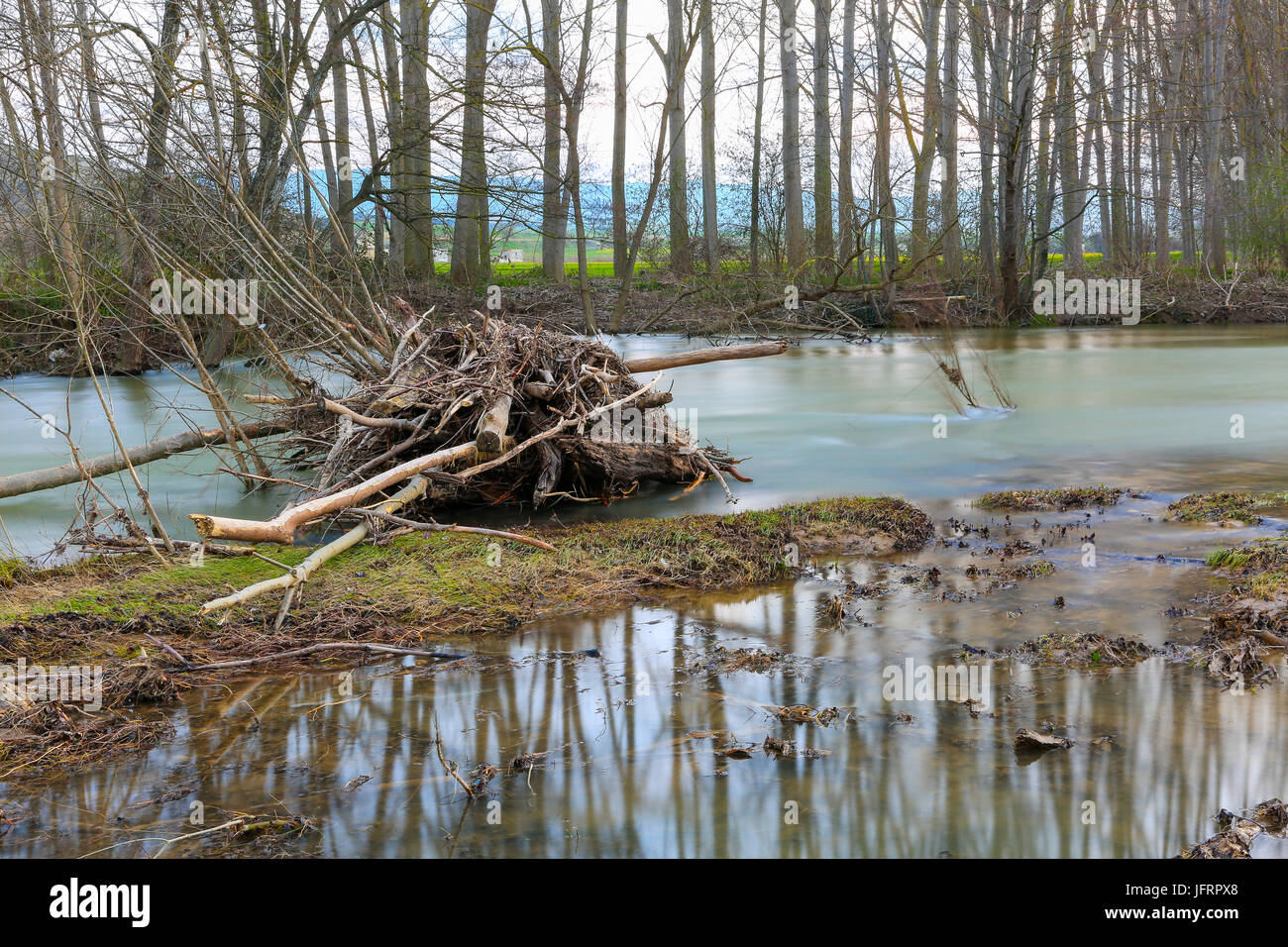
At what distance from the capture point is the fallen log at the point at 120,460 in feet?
27.3

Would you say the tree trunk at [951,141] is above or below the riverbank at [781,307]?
above

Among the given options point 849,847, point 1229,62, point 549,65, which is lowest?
point 849,847

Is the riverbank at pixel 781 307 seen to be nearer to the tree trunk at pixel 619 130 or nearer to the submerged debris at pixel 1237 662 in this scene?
the tree trunk at pixel 619 130

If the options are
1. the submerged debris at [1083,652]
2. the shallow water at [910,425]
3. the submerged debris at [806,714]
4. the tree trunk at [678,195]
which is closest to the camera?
the submerged debris at [806,714]

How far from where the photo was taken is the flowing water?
12.0 ft

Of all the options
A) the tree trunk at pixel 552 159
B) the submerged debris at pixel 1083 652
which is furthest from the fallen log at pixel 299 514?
the tree trunk at pixel 552 159

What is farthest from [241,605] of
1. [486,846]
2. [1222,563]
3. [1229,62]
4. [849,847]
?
[1229,62]

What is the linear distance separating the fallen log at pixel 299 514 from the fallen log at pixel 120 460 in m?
1.90

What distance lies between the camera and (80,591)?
630cm

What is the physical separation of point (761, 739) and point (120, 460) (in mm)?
6726

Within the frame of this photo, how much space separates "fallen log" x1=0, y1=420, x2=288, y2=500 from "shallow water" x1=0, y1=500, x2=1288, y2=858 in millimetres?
3472

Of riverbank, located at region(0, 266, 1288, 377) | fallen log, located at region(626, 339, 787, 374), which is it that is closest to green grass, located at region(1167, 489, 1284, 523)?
fallen log, located at region(626, 339, 787, 374)

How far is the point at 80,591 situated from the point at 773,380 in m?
13.7
